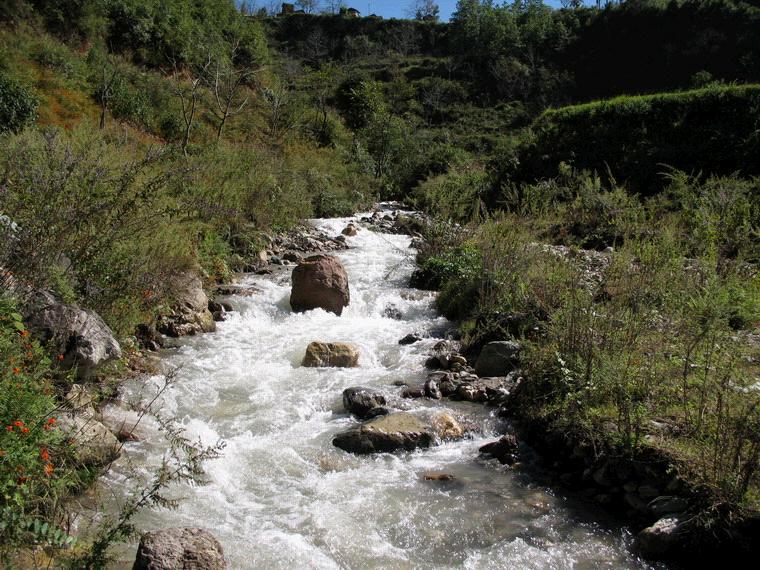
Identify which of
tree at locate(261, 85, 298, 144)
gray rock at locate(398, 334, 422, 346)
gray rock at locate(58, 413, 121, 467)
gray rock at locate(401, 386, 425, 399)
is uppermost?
tree at locate(261, 85, 298, 144)

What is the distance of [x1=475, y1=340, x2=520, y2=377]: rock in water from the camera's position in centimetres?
668

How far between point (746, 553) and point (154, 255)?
6372mm

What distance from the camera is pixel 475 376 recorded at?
21.7ft

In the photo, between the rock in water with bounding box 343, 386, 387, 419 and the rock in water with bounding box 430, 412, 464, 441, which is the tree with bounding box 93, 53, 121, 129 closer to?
the rock in water with bounding box 343, 386, 387, 419

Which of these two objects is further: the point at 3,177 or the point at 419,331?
the point at 419,331

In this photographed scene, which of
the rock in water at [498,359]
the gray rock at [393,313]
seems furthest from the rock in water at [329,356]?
the gray rock at [393,313]

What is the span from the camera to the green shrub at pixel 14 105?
14375mm

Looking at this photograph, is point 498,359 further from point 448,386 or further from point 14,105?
point 14,105

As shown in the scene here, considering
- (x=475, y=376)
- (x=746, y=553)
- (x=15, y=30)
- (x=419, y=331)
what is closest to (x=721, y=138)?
(x=419, y=331)

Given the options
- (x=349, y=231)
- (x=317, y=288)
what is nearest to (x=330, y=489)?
(x=317, y=288)

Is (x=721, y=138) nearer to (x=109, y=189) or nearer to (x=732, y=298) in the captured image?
(x=732, y=298)

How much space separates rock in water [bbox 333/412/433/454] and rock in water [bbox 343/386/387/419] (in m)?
0.41

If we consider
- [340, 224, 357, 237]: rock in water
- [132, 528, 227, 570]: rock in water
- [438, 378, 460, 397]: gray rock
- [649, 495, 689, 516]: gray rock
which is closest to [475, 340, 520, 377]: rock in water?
[438, 378, 460, 397]: gray rock

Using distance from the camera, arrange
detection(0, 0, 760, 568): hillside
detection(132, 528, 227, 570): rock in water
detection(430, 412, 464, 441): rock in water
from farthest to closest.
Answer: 1. detection(430, 412, 464, 441): rock in water
2. detection(0, 0, 760, 568): hillside
3. detection(132, 528, 227, 570): rock in water
